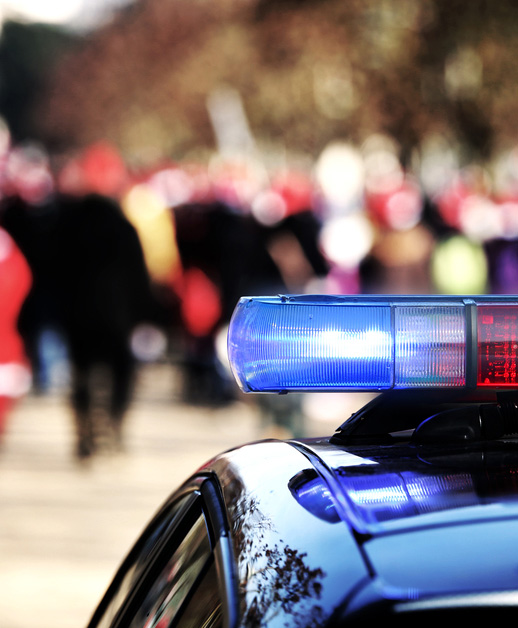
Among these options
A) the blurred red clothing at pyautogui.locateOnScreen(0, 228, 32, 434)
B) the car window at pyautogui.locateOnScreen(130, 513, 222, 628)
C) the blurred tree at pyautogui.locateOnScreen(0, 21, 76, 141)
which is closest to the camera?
the car window at pyautogui.locateOnScreen(130, 513, 222, 628)

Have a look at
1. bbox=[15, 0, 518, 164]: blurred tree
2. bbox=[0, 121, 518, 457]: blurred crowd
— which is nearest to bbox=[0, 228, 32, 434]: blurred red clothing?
bbox=[0, 121, 518, 457]: blurred crowd

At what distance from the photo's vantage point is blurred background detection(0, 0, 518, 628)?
8.04 meters

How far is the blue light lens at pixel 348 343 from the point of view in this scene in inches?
69.9

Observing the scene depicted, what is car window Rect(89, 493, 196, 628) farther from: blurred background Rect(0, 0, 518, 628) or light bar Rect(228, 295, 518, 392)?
blurred background Rect(0, 0, 518, 628)

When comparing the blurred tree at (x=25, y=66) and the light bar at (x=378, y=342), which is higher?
the blurred tree at (x=25, y=66)

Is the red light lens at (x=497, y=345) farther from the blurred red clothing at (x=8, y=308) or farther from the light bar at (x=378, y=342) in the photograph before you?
the blurred red clothing at (x=8, y=308)

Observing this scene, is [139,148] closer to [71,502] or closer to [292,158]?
[292,158]

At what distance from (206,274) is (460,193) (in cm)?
380

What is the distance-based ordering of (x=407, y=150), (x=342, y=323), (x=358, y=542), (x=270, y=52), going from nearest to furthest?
(x=358, y=542) → (x=342, y=323) → (x=407, y=150) → (x=270, y=52)

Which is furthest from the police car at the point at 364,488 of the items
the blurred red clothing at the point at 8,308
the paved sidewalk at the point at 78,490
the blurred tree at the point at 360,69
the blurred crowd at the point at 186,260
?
the blurred tree at the point at 360,69

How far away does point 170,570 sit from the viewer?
2.07 m

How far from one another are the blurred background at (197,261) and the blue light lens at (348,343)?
3703 mm

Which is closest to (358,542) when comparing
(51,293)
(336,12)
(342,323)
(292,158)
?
(342,323)

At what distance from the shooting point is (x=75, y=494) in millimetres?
7691
